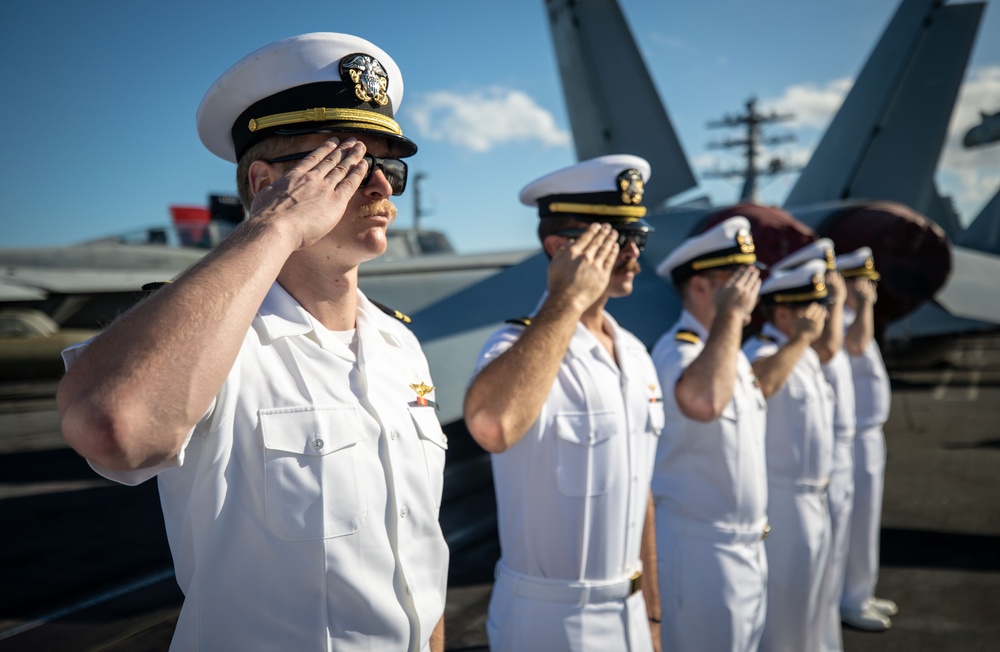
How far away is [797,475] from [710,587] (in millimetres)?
1193

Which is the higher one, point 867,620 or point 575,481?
point 575,481

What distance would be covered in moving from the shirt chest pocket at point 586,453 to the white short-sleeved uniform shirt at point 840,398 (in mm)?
2795

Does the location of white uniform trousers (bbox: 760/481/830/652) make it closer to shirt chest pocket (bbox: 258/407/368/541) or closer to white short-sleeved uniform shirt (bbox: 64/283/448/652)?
white short-sleeved uniform shirt (bbox: 64/283/448/652)

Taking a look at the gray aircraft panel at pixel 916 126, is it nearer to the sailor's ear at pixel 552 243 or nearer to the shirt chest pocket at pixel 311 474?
the sailor's ear at pixel 552 243

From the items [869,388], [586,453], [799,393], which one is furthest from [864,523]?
[586,453]

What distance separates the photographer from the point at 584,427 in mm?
2102

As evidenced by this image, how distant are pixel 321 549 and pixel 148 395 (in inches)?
17.4

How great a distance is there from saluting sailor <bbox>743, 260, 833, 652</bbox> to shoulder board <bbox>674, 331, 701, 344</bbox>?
60cm

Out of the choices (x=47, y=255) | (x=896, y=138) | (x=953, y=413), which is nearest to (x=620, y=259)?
(x=896, y=138)

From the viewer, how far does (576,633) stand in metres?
1.92

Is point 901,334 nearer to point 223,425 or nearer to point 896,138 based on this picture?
point 896,138

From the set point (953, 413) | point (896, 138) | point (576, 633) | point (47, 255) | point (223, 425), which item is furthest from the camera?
point (47, 255)

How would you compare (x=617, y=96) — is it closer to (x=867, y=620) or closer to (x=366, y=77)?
(x=867, y=620)

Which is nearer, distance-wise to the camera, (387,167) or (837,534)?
(387,167)
